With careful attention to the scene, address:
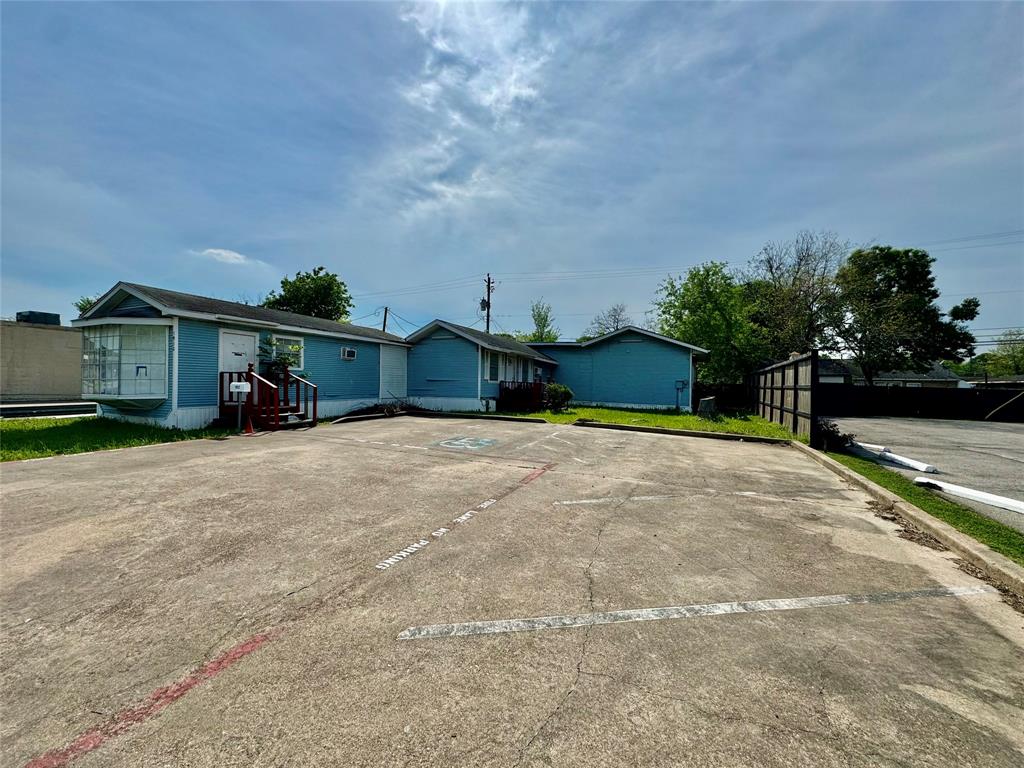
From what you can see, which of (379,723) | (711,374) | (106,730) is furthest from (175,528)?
(711,374)

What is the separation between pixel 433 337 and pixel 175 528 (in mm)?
15782

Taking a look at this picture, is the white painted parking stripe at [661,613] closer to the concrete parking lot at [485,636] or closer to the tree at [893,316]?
the concrete parking lot at [485,636]

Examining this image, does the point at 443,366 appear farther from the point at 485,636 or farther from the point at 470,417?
the point at 485,636

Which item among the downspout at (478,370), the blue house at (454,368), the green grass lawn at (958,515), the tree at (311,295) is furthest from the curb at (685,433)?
the tree at (311,295)

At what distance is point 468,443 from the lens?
10281 mm

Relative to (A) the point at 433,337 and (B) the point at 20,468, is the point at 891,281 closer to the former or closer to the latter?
(A) the point at 433,337

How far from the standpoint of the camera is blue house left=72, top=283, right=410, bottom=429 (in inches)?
441

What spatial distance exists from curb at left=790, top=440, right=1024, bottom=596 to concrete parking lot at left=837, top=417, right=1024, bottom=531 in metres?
0.88

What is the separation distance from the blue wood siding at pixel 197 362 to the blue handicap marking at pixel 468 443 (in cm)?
698

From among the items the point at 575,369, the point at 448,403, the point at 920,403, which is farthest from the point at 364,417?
the point at 920,403

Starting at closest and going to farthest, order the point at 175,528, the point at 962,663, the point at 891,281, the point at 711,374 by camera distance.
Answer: the point at 962,663 < the point at 175,528 < the point at 711,374 < the point at 891,281

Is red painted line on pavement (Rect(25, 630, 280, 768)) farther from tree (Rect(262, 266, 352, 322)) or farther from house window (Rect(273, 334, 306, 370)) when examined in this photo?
tree (Rect(262, 266, 352, 322))

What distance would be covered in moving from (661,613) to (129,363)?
13.9m

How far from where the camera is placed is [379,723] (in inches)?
74.9
